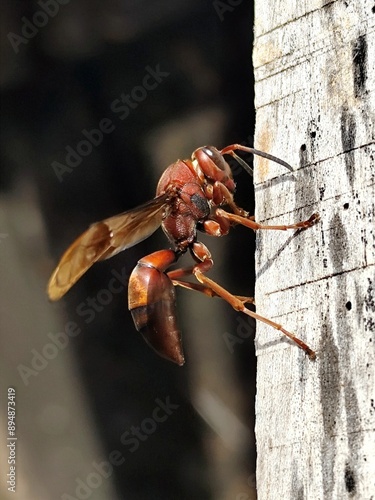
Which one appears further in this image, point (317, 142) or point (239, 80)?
point (239, 80)

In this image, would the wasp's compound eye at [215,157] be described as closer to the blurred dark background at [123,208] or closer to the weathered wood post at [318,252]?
the weathered wood post at [318,252]

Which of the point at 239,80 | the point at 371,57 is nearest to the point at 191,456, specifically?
the point at 239,80

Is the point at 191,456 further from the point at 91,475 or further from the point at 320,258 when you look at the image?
the point at 320,258

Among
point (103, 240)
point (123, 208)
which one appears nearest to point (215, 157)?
point (103, 240)

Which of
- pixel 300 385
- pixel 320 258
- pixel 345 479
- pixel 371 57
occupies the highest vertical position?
pixel 371 57

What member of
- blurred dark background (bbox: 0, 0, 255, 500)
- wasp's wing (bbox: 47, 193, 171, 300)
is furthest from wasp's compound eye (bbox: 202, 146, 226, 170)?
blurred dark background (bbox: 0, 0, 255, 500)

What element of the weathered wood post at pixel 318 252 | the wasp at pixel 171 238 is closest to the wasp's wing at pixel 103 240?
the wasp at pixel 171 238
